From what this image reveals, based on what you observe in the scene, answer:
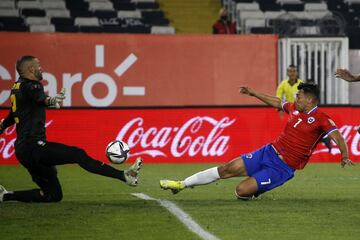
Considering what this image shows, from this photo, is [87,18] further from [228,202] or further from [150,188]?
[228,202]

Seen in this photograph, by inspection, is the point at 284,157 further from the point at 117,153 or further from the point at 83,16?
the point at 83,16

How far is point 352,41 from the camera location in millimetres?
24078

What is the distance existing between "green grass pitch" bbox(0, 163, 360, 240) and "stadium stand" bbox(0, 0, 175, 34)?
9558 millimetres

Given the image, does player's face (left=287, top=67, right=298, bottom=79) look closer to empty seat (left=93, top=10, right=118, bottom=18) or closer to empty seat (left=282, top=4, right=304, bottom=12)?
empty seat (left=282, top=4, right=304, bottom=12)

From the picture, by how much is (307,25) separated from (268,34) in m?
1.72

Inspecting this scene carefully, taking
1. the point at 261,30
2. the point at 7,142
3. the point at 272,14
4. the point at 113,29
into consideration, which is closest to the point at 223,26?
the point at 261,30

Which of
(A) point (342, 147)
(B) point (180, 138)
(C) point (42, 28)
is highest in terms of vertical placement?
(A) point (342, 147)

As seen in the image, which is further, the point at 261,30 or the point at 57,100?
the point at 261,30

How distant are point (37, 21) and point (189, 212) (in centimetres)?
1476

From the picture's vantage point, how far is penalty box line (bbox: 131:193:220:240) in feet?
30.3

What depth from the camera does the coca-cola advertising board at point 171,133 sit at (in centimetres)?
1992

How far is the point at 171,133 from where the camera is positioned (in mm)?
20047

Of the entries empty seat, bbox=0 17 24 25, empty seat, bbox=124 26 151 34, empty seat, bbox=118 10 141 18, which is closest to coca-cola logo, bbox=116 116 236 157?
empty seat, bbox=124 26 151 34

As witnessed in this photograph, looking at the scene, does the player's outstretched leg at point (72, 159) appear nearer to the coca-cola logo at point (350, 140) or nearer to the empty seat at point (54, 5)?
the coca-cola logo at point (350, 140)
